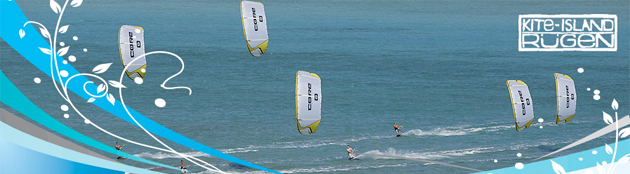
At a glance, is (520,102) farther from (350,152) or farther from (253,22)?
(253,22)

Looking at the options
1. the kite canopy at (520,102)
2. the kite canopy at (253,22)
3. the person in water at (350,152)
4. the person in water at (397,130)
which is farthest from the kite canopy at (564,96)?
the person in water at (397,130)

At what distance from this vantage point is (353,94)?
103 metres

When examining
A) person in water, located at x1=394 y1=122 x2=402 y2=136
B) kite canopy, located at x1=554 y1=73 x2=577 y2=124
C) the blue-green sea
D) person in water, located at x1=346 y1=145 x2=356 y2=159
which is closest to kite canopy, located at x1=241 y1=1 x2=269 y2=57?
the blue-green sea

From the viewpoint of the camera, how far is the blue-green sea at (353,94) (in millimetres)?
70938

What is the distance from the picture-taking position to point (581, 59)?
13812 cm

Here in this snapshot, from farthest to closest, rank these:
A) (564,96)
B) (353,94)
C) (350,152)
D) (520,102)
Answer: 1. (353,94)
2. (350,152)
3. (564,96)
4. (520,102)

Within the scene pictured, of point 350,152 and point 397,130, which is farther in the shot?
point 397,130

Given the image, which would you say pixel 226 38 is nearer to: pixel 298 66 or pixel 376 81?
pixel 298 66

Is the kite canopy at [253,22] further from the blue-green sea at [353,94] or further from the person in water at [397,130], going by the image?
the person in water at [397,130]

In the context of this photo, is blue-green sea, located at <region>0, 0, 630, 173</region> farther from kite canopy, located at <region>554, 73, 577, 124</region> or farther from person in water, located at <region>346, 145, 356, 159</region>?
kite canopy, located at <region>554, 73, 577, 124</region>

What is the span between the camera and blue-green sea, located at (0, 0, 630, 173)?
70938 millimetres

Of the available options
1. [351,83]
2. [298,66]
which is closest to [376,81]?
[351,83]

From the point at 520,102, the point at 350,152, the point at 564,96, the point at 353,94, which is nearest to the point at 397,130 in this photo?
the point at 350,152

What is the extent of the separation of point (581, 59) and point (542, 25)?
24.4 m
